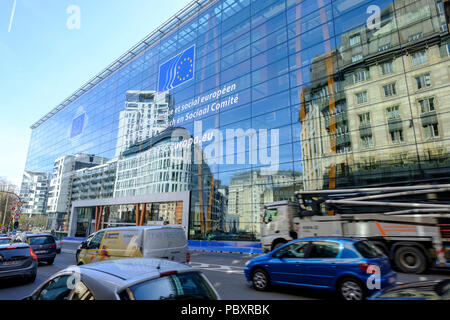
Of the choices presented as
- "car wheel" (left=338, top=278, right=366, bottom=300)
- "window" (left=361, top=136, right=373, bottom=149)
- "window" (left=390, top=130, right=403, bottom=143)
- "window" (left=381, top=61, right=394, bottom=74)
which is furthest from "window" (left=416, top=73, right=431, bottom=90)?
"car wheel" (left=338, top=278, right=366, bottom=300)

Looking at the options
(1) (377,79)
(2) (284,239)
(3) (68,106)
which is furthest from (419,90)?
(3) (68,106)

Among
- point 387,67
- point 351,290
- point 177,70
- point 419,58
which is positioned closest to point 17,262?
point 351,290

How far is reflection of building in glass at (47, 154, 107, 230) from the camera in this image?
51.4 m

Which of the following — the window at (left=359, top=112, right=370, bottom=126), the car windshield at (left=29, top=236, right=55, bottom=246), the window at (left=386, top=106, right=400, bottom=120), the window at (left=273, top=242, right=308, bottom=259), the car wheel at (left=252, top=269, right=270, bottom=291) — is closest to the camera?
the window at (left=273, top=242, right=308, bottom=259)

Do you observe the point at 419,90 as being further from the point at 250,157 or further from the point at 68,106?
the point at 68,106

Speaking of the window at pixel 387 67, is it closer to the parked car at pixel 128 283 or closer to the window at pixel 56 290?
the parked car at pixel 128 283

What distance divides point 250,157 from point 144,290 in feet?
76.3

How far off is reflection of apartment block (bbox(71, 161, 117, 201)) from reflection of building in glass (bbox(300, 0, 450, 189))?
3381 centimetres

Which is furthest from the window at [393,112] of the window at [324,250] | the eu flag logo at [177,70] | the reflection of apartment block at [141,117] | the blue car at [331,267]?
the reflection of apartment block at [141,117]

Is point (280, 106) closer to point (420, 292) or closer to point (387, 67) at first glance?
point (387, 67)

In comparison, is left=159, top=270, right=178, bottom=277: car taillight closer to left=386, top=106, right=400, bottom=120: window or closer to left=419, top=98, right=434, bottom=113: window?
left=419, top=98, right=434, bottom=113: window

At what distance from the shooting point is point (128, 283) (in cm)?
263

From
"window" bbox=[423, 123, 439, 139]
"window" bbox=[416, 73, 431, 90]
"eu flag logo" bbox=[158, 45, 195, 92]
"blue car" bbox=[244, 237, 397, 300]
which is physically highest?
"eu flag logo" bbox=[158, 45, 195, 92]

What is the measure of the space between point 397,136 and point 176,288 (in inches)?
760
